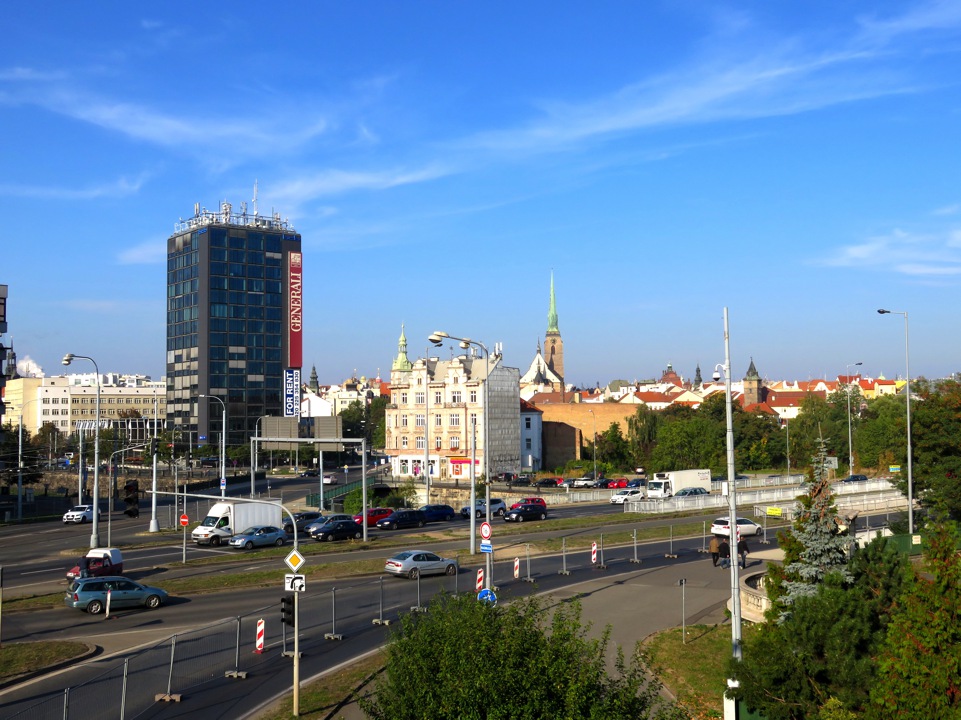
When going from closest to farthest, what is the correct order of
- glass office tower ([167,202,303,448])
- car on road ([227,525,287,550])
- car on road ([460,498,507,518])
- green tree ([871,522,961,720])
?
green tree ([871,522,961,720])
car on road ([227,525,287,550])
car on road ([460,498,507,518])
glass office tower ([167,202,303,448])

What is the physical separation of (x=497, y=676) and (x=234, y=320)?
132 meters

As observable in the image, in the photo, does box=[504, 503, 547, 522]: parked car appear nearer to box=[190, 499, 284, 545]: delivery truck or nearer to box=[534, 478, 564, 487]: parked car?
box=[190, 499, 284, 545]: delivery truck

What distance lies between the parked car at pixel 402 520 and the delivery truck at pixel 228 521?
20.9 ft

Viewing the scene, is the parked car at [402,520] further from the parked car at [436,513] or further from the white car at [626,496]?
the white car at [626,496]

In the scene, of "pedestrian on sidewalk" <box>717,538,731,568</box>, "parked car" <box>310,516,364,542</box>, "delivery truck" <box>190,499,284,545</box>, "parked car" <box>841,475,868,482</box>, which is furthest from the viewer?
"parked car" <box>841,475,868,482</box>

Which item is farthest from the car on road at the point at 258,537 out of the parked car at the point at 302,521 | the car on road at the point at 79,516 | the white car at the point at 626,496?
the white car at the point at 626,496

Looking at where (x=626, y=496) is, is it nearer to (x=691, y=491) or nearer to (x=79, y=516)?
(x=691, y=491)

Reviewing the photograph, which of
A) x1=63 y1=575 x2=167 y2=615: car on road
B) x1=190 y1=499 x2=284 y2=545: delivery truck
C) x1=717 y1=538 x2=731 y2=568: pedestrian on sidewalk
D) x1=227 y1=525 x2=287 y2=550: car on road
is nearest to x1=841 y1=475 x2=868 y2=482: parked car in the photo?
x1=717 y1=538 x2=731 y2=568: pedestrian on sidewalk

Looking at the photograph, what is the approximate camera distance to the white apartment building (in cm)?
9800

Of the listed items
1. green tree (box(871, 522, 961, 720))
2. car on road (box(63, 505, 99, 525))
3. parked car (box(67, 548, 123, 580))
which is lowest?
car on road (box(63, 505, 99, 525))

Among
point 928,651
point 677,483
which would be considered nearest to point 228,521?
point 677,483

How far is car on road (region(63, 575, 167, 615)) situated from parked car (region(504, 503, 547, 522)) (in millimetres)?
30961

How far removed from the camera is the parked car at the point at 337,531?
48.5m

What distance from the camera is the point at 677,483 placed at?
244ft
